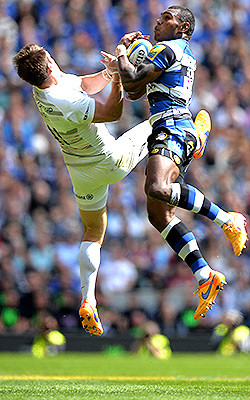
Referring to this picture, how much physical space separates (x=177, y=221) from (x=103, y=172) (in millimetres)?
930

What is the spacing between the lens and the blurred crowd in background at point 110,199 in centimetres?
1278

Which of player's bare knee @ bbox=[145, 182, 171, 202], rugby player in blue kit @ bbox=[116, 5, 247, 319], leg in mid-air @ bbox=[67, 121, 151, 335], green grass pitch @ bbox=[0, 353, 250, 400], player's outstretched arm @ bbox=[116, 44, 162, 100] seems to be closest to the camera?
green grass pitch @ bbox=[0, 353, 250, 400]

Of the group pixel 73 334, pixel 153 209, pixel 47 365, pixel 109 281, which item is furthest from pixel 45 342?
pixel 153 209

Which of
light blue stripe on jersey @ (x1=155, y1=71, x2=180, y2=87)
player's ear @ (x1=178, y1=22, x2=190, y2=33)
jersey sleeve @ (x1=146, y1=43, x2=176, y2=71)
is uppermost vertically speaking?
player's ear @ (x1=178, y1=22, x2=190, y2=33)

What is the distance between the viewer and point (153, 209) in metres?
6.51

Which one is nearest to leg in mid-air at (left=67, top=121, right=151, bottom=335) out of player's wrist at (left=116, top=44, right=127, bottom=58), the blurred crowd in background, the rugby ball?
the rugby ball

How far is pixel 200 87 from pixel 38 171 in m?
3.94

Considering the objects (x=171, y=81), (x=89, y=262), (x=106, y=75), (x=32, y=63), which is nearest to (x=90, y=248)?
(x=89, y=262)

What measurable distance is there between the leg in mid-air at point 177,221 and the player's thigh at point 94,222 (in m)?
0.84

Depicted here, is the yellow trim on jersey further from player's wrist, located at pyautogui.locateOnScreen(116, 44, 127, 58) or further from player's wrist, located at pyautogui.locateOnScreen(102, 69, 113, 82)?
player's wrist, located at pyautogui.locateOnScreen(102, 69, 113, 82)

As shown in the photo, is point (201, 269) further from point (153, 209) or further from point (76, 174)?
point (76, 174)

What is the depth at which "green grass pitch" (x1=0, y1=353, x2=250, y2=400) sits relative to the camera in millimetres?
5234

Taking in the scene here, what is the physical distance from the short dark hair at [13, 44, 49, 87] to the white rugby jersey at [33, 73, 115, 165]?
0.51 feet

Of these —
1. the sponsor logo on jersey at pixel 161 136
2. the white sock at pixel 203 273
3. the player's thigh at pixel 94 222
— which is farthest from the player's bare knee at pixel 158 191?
the player's thigh at pixel 94 222
